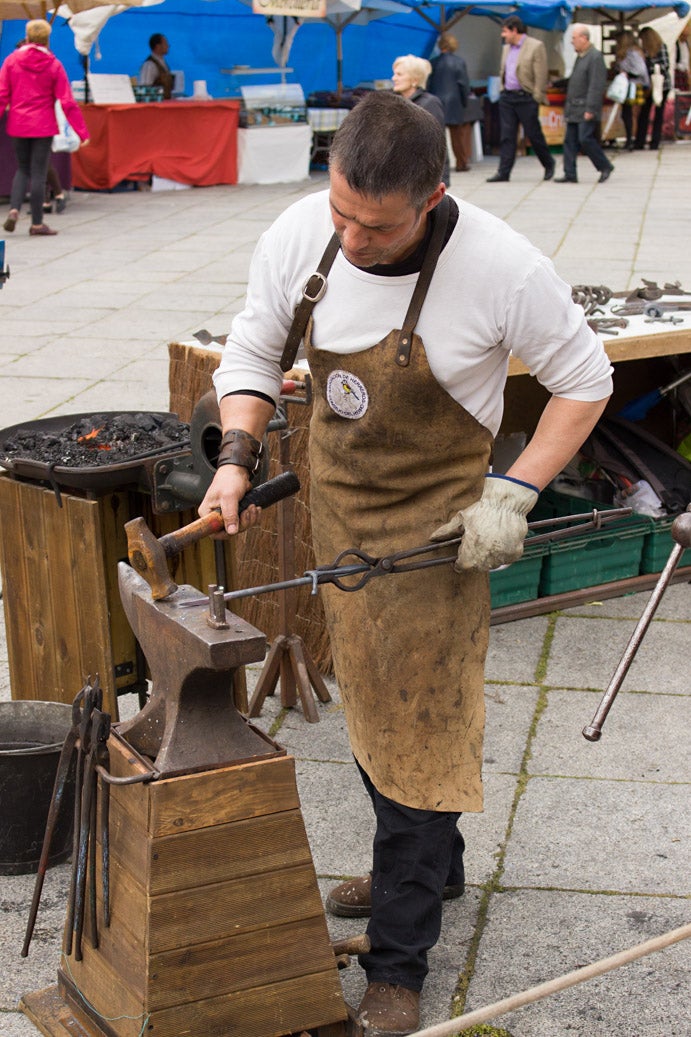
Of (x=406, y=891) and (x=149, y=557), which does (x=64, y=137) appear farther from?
(x=406, y=891)

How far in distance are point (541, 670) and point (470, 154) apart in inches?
607

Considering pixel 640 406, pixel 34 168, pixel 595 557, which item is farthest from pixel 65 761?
pixel 34 168

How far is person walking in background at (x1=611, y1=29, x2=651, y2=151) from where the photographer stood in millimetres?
18859

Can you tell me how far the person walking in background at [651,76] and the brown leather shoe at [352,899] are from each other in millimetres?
18574

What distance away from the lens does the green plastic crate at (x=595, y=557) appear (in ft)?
15.8

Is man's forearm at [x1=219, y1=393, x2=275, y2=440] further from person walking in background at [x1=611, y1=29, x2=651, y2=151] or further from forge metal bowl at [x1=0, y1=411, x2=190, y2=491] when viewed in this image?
person walking in background at [x1=611, y1=29, x2=651, y2=151]

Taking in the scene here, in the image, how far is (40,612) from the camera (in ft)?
12.0

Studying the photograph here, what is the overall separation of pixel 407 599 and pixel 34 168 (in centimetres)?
1113

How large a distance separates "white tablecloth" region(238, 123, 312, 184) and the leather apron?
561 inches

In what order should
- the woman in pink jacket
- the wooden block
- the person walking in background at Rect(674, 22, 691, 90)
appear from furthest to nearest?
the person walking in background at Rect(674, 22, 691, 90) < the woman in pink jacket < the wooden block

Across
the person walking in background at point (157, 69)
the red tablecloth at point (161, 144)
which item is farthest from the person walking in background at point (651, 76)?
the person walking in background at point (157, 69)

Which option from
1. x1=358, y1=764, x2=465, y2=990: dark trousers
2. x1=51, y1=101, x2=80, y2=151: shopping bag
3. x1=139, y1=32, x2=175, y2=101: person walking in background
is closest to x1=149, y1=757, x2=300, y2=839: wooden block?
x1=358, y1=764, x2=465, y2=990: dark trousers

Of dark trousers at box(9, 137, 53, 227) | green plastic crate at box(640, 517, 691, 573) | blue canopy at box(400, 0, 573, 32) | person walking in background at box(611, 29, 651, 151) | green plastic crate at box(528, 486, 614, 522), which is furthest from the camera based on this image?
person walking in background at box(611, 29, 651, 151)

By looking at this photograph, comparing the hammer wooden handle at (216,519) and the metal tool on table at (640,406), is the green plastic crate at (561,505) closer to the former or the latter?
the metal tool on table at (640,406)
